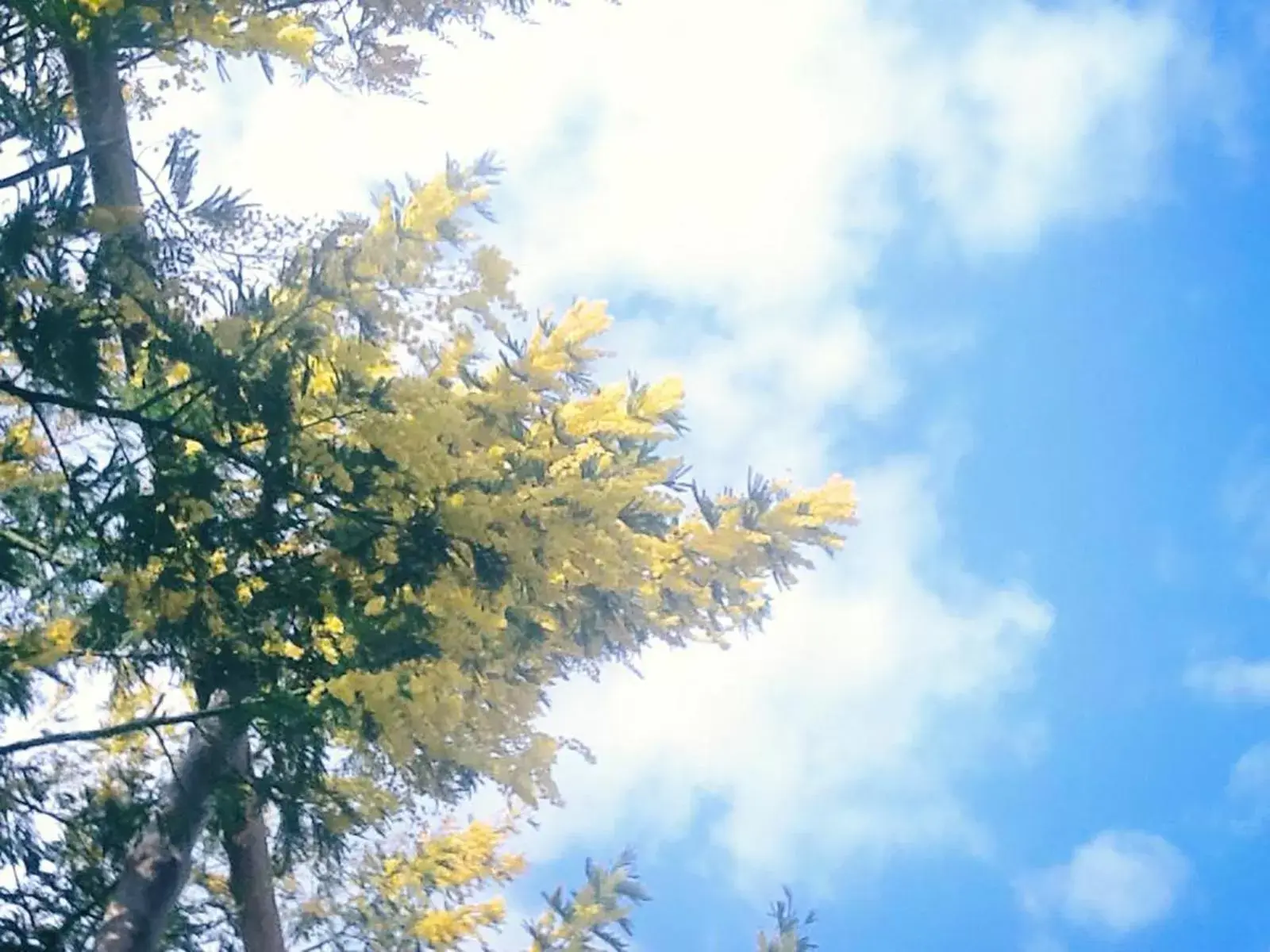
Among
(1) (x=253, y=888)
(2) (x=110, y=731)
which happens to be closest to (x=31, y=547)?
(2) (x=110, y=731)

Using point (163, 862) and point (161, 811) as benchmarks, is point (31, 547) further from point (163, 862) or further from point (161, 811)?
point (163, 862)

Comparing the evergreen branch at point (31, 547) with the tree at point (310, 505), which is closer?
the tree at point (310, 505)

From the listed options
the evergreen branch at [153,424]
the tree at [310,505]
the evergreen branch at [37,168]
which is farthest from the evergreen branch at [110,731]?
the evergreen branch at [37,168]

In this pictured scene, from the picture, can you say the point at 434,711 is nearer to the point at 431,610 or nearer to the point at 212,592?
the point at 431,610

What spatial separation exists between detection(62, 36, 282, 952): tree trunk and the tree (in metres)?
0.03

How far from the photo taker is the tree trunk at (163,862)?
6.00 m

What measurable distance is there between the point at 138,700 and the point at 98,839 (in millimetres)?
1223

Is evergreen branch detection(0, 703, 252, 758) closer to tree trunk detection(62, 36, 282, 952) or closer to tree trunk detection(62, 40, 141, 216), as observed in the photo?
tree trunk detection(62, 36, 282, 952)

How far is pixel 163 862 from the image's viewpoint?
617 centimetres

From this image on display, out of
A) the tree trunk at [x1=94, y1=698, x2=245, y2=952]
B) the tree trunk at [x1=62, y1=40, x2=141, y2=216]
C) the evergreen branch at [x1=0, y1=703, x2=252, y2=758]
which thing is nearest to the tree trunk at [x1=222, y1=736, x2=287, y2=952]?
the tree trunk at [x1=94, y1=698, x2=245, y2=952]

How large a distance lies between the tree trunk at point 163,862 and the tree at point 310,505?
0.02m

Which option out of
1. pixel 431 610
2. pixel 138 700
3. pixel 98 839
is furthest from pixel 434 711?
pixel 138 700

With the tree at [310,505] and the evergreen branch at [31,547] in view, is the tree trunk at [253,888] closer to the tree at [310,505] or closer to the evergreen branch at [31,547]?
the tree at [310,505]

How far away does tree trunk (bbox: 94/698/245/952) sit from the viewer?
600 cm
